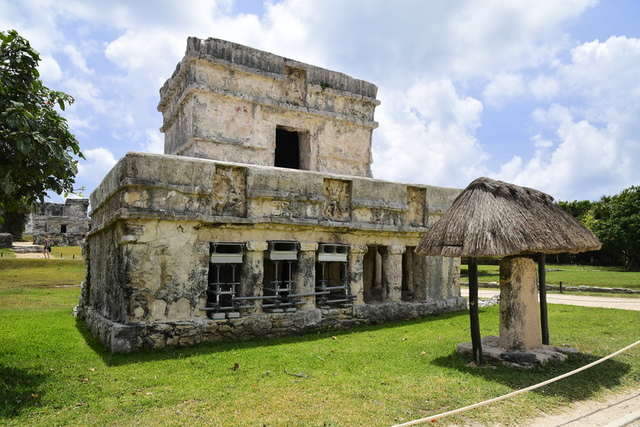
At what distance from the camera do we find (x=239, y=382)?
563 centimetres

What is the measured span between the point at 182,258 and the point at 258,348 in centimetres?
197

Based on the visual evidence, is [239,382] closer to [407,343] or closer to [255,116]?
[407,343]

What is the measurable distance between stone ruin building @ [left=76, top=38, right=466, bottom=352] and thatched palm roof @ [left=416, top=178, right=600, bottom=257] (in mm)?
2910

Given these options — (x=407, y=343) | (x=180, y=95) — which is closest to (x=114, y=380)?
(x=407, y=343)

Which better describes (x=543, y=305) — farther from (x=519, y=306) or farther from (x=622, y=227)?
(x=622, y=227)

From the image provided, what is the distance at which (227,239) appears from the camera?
8.17 m

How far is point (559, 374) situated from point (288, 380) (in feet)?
11.8

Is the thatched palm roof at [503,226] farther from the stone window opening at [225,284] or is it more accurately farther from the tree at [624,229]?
the tree at [624,229]

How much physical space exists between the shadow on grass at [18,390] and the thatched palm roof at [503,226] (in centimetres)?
538

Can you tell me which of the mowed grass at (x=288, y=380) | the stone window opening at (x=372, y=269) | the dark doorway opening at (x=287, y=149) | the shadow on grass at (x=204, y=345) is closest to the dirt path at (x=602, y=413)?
the mowed grass at (x=288, y=380)

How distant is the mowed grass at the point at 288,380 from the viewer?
183 inches

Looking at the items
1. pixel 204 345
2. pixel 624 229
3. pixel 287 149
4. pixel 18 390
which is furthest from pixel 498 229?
pixel 624 229

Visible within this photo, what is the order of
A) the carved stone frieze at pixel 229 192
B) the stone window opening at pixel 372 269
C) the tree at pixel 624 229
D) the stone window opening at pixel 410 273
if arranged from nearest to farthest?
1. the carved stone frieze at pixel 229 192
2. the stone window opening at pixel 410 273
3. the stone window opening at pixel 372 269
4. the tree at pixel 624 229

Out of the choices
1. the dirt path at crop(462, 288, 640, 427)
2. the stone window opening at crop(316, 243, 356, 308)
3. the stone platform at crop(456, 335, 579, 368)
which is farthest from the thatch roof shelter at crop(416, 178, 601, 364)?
the stone window opening at crop(316, 243, 356, 308)
